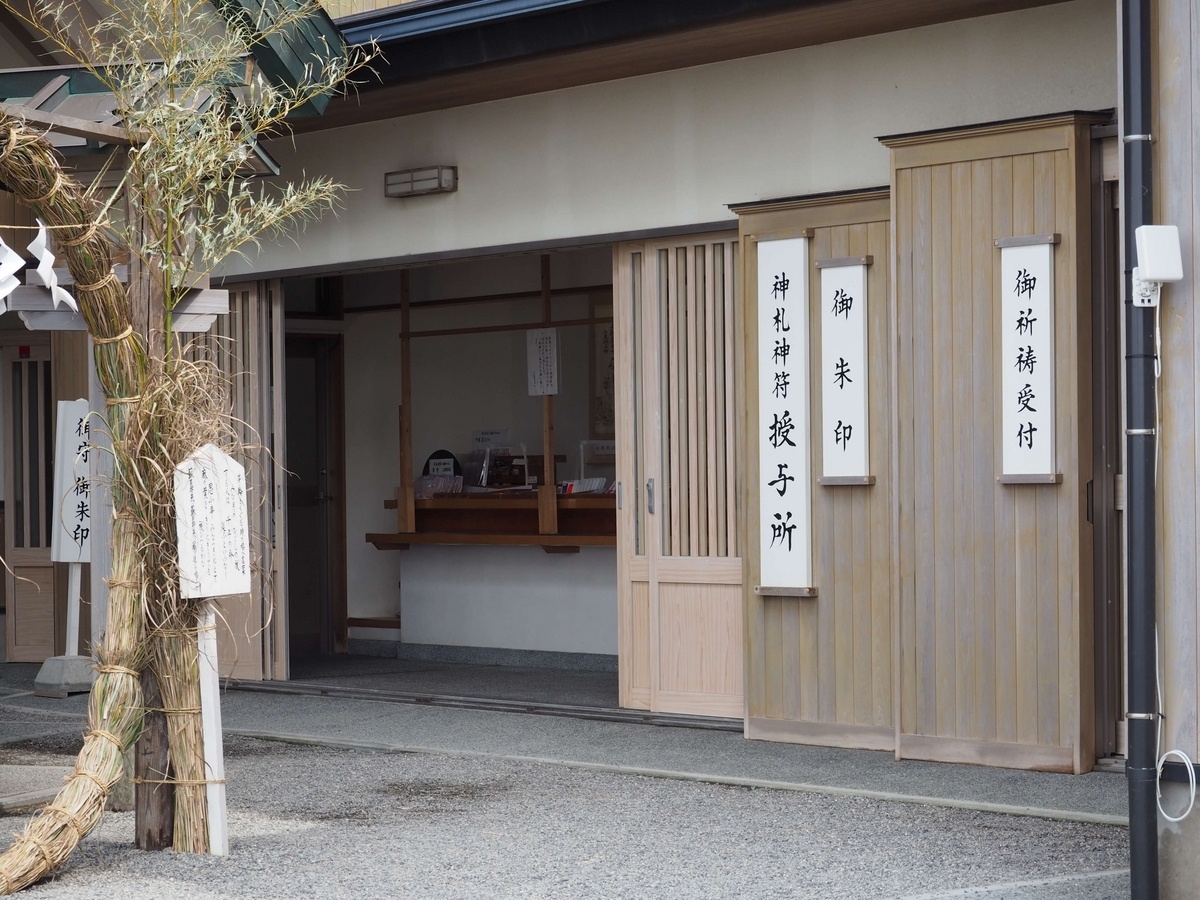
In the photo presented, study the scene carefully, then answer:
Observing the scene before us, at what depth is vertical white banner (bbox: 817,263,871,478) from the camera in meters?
6.18

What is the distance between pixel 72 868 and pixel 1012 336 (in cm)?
391

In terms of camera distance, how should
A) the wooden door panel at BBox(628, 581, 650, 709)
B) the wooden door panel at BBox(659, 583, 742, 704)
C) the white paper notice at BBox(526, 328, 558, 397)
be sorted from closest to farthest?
the wooden door panel at BBox(659, 583, 742, 704)
the wooden door panel at BBox(628, 581, 650, 709)
the white paper notice at BBox(526, 328, 558, 397)

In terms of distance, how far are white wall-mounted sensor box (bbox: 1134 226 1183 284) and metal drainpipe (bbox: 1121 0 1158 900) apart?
9 cm

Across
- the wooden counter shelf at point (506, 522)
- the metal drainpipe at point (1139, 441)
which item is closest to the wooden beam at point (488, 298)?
the wooden counter shelf at point (506, 522)

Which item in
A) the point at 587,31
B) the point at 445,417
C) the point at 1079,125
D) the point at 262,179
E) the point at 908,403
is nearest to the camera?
the point at 1079,125

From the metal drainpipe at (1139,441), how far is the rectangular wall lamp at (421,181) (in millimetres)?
4491

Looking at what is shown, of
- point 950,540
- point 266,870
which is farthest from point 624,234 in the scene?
point 266,870

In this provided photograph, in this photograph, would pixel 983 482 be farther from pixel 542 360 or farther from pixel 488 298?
pixel 488 298

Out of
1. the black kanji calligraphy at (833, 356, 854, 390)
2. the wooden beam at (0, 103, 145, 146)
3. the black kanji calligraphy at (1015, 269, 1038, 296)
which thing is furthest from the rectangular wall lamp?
the black kanji calligraphy at (1015, 269, 1038, 296)

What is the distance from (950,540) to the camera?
5781mm

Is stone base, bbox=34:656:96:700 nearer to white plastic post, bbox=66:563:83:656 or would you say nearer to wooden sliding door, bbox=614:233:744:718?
white plastic post, bbox=66:563:83:656

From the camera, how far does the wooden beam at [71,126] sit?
14.1 ft

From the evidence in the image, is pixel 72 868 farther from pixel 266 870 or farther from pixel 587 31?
pixel 587 31

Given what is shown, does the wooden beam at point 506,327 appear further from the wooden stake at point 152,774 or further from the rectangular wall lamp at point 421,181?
the wooden stake at point 152,774
